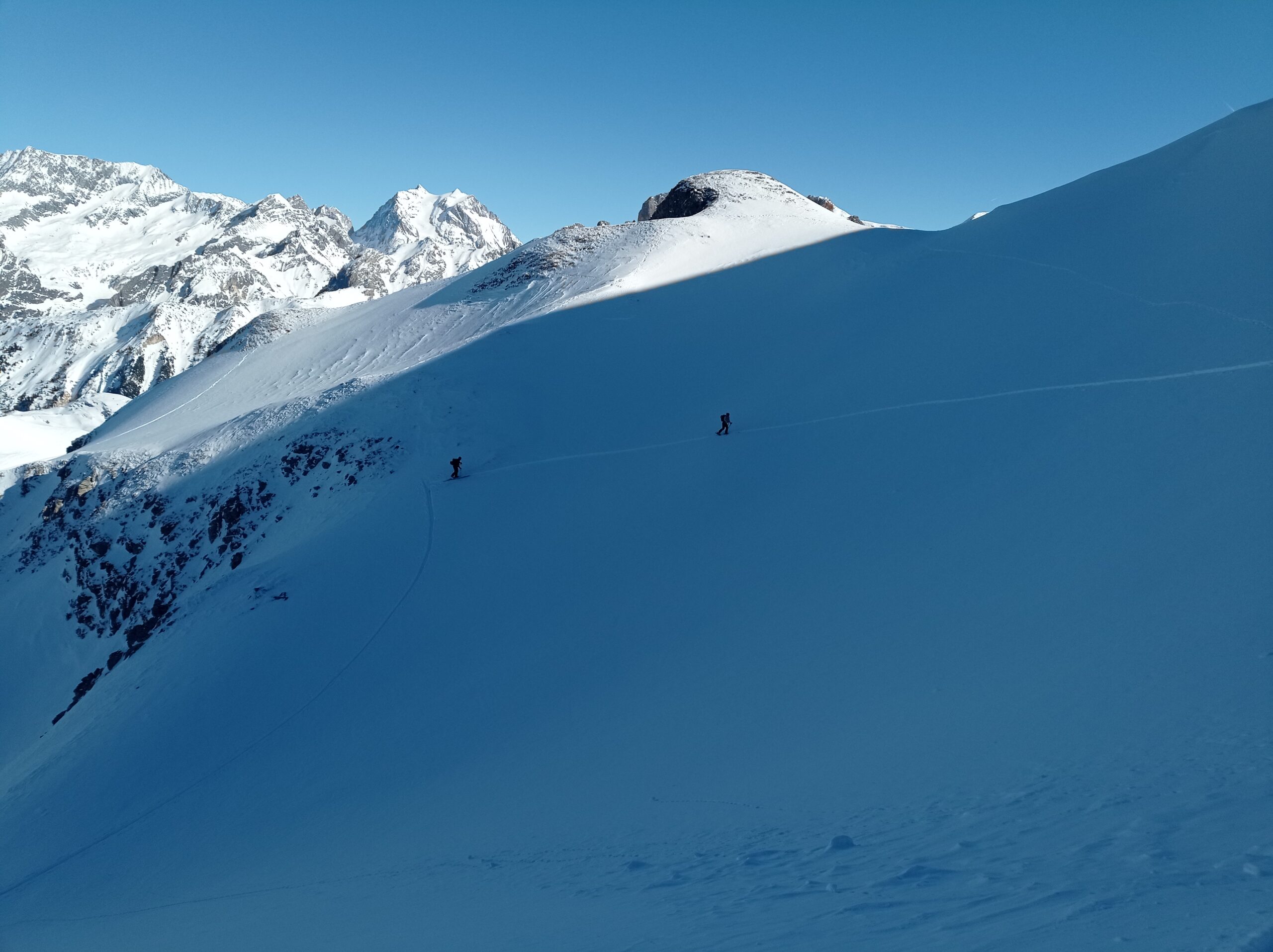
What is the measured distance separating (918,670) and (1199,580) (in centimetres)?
399

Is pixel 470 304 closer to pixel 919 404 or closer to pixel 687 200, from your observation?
pixel 687 200

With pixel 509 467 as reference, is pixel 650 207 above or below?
above

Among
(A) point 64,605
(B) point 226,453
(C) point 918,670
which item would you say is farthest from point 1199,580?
(A) point 64,605

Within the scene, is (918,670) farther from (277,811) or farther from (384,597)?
(384,597)

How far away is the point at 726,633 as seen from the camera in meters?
12.8

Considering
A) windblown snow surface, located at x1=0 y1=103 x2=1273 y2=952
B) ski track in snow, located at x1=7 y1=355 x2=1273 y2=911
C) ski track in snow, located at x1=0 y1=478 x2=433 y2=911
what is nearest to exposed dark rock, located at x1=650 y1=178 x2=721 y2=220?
windblown snow surface, located at x1=0 y1=103 x2=1273 y2=952

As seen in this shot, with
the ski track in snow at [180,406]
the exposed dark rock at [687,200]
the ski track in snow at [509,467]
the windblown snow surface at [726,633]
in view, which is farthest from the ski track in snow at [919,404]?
the exposed dark rock at [687,200]

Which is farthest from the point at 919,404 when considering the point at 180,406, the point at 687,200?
the point at 180,406

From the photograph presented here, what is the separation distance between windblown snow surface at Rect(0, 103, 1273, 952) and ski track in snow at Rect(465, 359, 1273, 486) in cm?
20

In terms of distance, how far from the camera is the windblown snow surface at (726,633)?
6.43 metres

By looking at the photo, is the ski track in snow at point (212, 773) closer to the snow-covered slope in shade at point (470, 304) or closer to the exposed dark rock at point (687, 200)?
the snow-covered slope in shade at point (470, 304)

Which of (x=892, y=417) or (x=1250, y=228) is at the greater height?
(x=1250, y=228)

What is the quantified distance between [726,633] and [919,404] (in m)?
10.2

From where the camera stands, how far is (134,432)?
3869 cm
